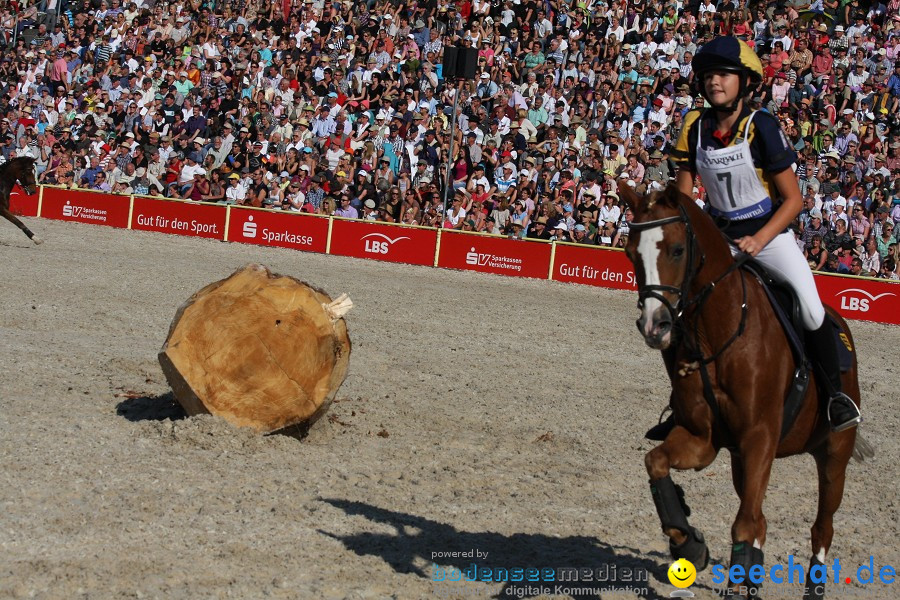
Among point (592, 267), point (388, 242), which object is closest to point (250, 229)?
point (388, 242)

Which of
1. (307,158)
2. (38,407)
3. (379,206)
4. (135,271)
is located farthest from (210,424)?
(307,158)

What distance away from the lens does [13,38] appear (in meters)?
33.8

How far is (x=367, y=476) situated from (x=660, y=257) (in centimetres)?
350

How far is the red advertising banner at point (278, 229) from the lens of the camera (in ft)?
74.9

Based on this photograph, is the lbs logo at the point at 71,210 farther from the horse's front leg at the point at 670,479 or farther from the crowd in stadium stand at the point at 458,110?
the horse's front leg at the point at 670,479

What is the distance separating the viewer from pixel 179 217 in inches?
945

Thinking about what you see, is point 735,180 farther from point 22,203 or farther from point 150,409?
point 22,203

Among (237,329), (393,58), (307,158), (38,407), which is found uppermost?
(393,58)

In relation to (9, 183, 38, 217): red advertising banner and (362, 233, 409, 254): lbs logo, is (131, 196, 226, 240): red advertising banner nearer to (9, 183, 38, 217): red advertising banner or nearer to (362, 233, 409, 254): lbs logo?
(9, 183, 38, 217): red advertising banner

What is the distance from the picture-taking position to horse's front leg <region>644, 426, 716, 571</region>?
212 inches

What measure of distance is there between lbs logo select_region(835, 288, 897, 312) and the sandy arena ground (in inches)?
205

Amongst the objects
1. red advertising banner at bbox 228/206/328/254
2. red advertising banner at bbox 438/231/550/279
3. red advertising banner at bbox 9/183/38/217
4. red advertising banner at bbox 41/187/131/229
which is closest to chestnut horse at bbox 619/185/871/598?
red advertising banner at bbox 438/231/550/279

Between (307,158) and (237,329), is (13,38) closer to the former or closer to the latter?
Result: (307,158)

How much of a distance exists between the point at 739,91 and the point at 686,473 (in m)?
3.85
